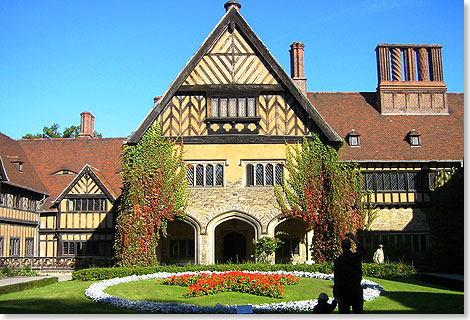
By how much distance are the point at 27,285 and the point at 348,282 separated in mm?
12469

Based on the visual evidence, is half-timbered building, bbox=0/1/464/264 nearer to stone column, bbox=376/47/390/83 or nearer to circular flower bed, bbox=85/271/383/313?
stone column, bbox=376/47/390/83

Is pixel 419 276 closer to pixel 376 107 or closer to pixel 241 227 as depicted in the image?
pixel 241 227

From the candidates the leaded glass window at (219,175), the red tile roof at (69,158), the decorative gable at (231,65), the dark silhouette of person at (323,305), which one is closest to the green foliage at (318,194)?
the leaded glass window at (219,175)

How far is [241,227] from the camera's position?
24.9m

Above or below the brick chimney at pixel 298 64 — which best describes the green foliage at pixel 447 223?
below

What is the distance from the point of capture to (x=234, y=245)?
25.3 metres

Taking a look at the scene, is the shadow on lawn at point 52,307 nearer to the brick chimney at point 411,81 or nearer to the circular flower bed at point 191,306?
the circular flower bed at point 191,306

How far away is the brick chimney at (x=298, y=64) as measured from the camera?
28062 millimetres

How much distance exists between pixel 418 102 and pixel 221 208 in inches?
526

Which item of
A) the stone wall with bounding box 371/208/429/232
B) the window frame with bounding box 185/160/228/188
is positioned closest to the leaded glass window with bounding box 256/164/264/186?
the window frame with bounding box 185/160/228/188

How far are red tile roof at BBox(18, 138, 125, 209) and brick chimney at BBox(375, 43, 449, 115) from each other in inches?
633

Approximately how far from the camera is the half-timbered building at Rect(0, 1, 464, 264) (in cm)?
2162

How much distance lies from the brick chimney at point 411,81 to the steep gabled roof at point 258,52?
24.4 ft

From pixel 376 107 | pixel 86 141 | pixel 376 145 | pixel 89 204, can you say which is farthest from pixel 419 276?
pixel 86 141
